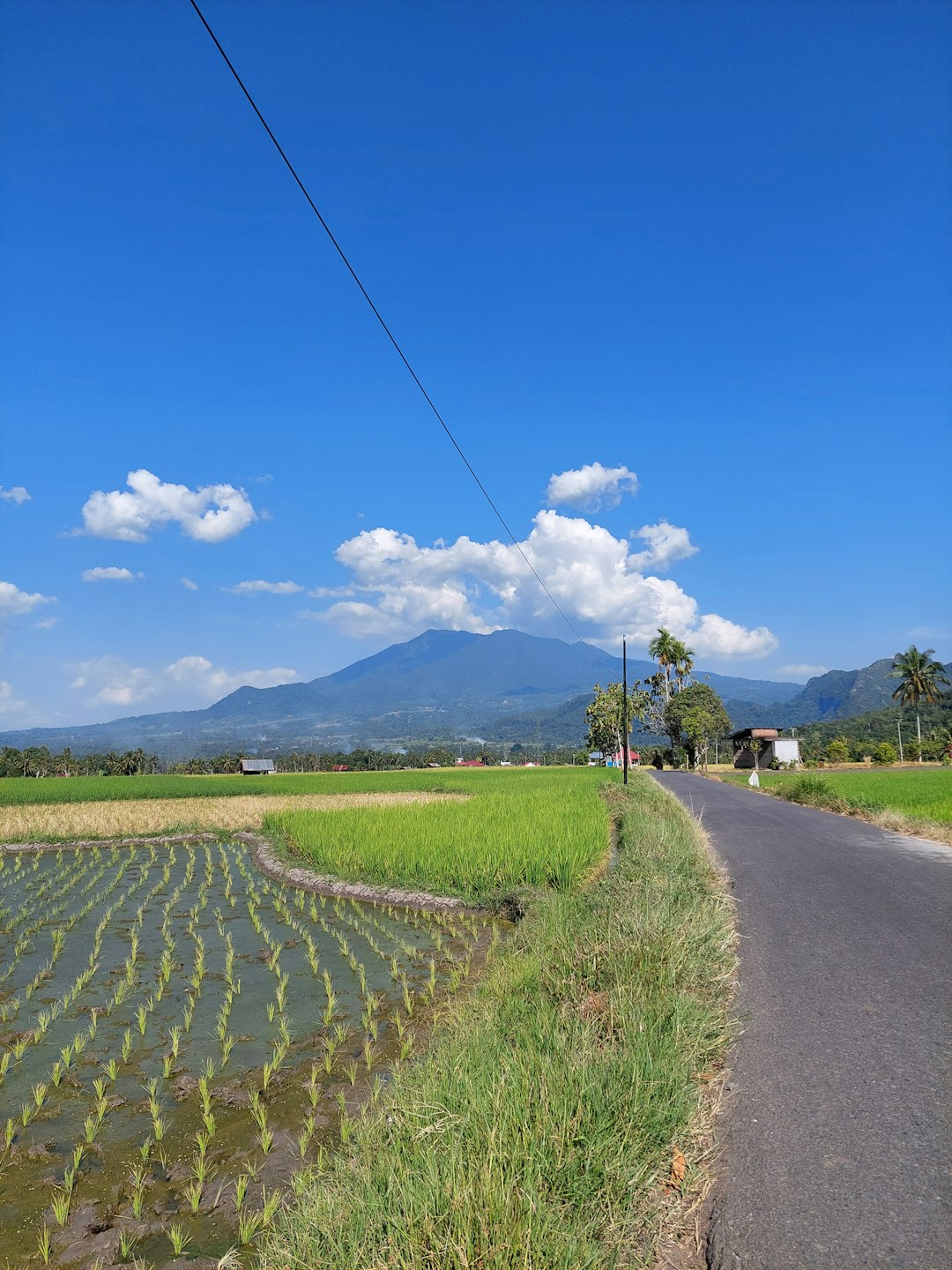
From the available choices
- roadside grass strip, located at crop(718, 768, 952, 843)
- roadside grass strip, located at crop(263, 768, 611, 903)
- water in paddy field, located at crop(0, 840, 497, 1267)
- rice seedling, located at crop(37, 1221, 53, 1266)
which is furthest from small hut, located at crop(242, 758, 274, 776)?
rice seedling, located at crop(37, 1221, 53, 1266)

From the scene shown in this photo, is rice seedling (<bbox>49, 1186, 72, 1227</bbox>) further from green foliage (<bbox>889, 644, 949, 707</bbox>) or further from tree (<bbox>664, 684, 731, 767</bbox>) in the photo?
green foliage (<bbox>889, 644, 949, 707</bbox>)

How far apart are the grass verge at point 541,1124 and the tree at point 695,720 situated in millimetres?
63690

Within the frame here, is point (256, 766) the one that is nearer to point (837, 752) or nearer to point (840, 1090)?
point (837, 752)

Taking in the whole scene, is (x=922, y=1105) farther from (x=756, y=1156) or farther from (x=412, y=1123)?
(x=412, y=1123)

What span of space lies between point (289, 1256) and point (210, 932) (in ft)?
25.0

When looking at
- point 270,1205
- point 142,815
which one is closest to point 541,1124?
point 270,1205

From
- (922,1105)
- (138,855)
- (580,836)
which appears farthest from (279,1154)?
(138,855)

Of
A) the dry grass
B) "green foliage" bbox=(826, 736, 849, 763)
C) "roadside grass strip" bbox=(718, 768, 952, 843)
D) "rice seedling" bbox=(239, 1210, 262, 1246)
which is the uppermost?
"rice seedling" bbox=(239, 1210, 262, 1246)

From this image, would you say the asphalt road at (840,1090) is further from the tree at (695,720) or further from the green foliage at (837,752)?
the green foliage at (837,752)

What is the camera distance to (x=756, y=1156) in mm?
3480

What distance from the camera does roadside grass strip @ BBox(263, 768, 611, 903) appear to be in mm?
11071

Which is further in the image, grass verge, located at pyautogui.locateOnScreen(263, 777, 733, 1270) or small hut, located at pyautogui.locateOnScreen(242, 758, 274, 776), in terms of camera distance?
small hut, located at pyautogui.locateOnScreen(242, 758, 274, 776)

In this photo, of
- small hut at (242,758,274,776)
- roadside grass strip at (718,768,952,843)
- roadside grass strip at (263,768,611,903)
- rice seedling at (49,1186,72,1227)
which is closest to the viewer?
rice seedling at (49,1186,72,1227)

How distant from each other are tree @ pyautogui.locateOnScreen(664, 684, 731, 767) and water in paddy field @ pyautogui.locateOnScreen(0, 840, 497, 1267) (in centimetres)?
6030
